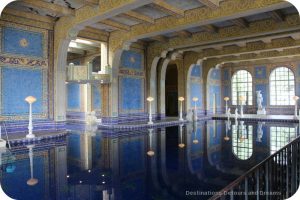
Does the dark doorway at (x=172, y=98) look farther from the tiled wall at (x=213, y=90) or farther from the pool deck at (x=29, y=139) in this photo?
the pool deck at (x=29, y=139)

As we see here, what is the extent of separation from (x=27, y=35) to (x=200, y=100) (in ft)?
37.3

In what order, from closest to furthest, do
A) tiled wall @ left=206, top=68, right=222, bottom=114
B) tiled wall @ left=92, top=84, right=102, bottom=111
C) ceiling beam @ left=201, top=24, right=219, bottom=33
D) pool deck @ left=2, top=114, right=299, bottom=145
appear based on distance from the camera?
pool deck @ left=2, top=114, right=299, bottom=145 → ceiling beam @ left=201, top=24, right=219, bottom=33 → tiled wall @ left=92, top=84, right=102, bottom=111 → tiled wall @ left=206, top=68, right=222, bottom=114

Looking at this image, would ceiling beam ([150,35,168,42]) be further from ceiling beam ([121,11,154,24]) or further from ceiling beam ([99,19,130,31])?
ceiling beam ([121,11,154,24])

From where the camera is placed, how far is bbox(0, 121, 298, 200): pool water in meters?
3.33

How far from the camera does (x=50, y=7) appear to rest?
293 inches

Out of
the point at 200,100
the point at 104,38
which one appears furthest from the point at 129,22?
the point at 200,100

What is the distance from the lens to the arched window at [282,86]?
17.1 meters

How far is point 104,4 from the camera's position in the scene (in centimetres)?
663

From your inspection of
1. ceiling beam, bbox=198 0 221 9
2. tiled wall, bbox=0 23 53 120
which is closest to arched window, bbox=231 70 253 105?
ceiling beam, bbox=198 0 221 9

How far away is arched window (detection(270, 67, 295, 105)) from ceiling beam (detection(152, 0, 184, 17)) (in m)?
12.6

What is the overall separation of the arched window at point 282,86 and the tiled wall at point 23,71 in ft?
49.8

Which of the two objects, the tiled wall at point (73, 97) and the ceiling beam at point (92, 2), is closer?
the ceiling beam at point (92, 2)

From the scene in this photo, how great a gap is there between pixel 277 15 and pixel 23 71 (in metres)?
8.39

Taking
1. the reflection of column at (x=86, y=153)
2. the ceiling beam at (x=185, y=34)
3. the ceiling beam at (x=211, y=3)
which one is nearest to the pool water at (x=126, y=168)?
the reflection of column at (x=86, y=153)
